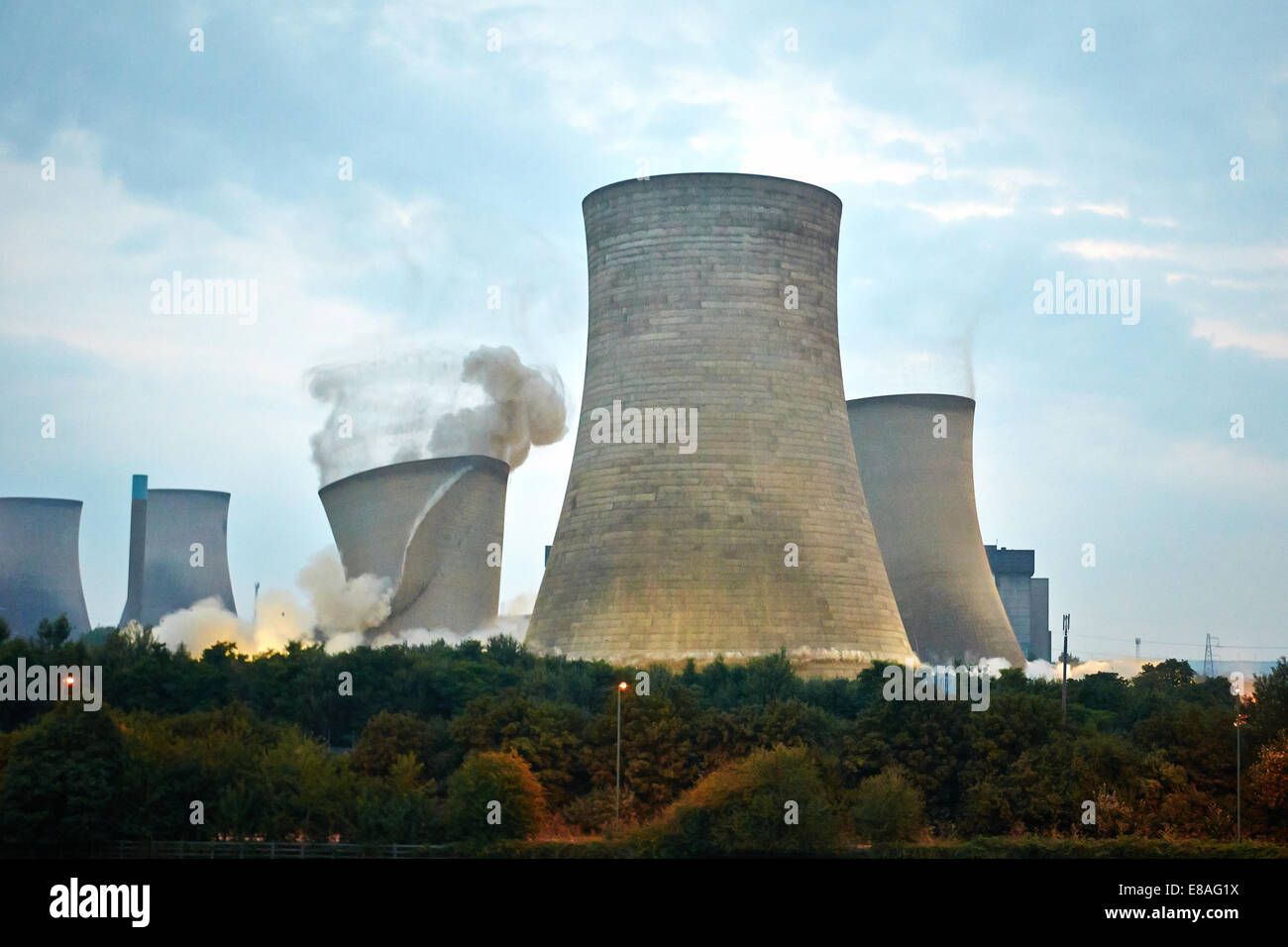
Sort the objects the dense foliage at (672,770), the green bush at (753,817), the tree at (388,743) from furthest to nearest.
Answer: the tree at (388,743) < the dense foliage at (672,770) < the green bush at (753,817)

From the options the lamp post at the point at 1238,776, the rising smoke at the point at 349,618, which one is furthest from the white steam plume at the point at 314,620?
the lamp post at the point at 1238,776

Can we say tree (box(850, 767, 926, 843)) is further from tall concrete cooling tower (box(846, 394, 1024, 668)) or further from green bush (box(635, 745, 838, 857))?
tall concrete cooling tower (box(846, 394, 1024, 668))

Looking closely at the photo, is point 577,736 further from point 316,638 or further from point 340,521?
point 316,638

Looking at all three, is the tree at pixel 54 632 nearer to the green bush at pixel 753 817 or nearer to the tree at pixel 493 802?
the tree at pixel 493 802

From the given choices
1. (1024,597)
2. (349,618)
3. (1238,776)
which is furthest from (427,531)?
(1024,597)

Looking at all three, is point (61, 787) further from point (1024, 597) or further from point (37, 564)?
point (1024, 597)
